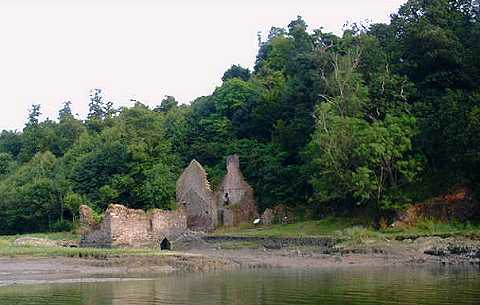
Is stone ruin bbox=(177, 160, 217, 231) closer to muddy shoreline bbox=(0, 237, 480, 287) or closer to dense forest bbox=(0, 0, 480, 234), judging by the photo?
dense forest bbox=(0, 0, 480, 234)

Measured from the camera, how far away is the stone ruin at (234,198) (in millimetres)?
70000

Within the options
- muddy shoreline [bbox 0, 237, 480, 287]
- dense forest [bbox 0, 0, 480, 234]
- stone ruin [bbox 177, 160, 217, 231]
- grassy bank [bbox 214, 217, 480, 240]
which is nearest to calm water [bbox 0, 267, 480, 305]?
muddy shoreline [bbox 0, 237, 480, 287]

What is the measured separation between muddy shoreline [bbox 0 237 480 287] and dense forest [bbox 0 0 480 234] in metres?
8.01

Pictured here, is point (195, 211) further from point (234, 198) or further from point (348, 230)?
point (348, 230)

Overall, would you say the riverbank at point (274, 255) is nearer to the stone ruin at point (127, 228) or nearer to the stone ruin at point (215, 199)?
the stone ruin at point (127, 228)

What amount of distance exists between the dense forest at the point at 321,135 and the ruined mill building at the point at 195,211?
1.38 m

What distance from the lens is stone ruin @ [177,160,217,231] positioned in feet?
231

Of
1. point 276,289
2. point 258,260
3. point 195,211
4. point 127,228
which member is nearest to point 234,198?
point 195,211

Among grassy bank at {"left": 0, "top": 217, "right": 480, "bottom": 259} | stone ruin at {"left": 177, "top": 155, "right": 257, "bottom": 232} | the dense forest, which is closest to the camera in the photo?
grassy bank at {"left": 0, "top": 217, "right": 480, "bottom": 259}

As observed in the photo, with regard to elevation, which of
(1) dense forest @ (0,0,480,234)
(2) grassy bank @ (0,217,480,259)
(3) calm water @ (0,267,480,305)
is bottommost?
(3) calm water @ (0,267,480,305)

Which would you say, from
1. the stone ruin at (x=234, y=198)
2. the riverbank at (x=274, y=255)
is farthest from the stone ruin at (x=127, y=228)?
the riverbank at (x=274, y=255)

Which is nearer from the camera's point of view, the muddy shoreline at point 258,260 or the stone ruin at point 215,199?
the muddy shoreline at point 258,260

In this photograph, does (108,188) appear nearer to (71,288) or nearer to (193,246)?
(193,246)

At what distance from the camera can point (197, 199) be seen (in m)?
71.0
